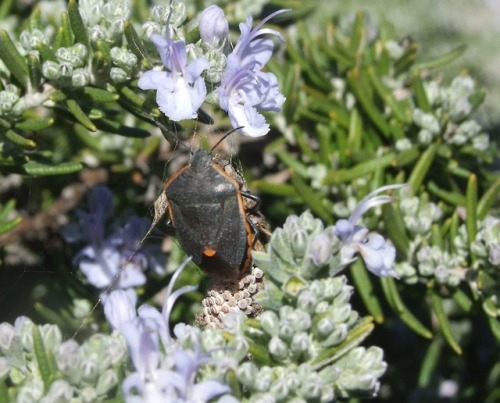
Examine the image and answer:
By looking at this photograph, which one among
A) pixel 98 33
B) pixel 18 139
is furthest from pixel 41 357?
pixel 98 33

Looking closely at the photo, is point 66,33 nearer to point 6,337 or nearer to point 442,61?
point 6,337

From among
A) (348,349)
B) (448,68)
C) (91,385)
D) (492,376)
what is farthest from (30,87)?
(448,68)

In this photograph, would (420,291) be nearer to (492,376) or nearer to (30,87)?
(492,376)

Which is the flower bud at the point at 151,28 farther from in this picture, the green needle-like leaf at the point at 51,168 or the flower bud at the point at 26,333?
the flower bud at the point at 26,333

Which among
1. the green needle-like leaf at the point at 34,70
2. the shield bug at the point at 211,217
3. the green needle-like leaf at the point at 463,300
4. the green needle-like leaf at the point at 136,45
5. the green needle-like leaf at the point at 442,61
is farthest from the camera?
the green needle-like leaf at the point at 442,61

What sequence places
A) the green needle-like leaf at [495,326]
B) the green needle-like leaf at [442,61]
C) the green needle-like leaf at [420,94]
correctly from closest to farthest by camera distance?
the green needle-like leaf at [495,326] → the green needle-like leaf at [420,94] → the green needle-like leaf at [442,61]

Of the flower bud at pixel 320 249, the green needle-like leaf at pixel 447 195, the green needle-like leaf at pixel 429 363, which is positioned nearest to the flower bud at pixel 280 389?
the flower bud at pixel 320 249

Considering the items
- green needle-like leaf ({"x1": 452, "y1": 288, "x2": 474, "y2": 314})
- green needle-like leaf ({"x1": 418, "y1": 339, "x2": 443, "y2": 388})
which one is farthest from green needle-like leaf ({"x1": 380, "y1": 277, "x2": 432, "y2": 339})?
green needle-like leaf ({"x1": 418, "y1": 339, "x2": 443, "y2": 388})
